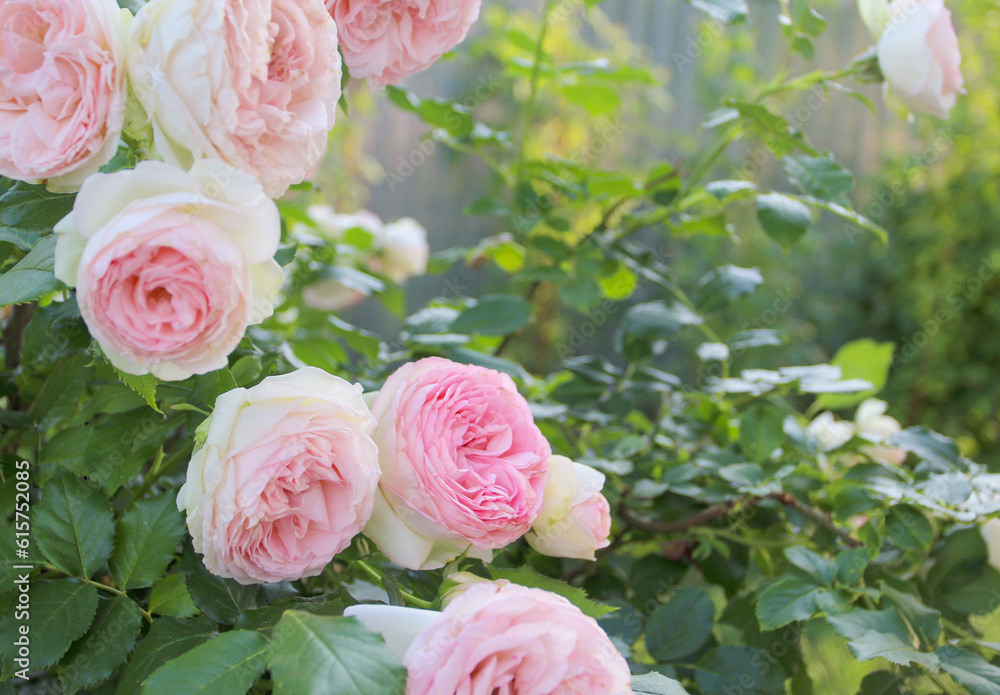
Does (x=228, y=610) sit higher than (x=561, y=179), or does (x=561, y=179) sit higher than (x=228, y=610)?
(x=561, y=179)

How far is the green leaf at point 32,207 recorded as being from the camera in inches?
15.3

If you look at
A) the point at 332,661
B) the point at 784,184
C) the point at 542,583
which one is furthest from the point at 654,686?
the point at 784,184

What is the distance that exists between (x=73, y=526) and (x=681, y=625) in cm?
43

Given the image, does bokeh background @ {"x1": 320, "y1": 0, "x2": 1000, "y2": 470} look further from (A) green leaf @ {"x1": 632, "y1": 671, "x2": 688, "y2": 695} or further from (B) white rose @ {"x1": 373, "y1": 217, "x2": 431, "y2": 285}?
(A) green leaf @ {"x1": 632, "y1": 671, "x2": 688, "y2": 695}

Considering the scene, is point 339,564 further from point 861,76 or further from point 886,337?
point 886,337

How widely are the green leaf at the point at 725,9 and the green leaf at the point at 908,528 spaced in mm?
433

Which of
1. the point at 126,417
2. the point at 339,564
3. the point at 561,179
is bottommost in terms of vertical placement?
the point at 339,564

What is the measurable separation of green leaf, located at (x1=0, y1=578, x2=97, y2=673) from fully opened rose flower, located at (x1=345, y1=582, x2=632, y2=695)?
19cm

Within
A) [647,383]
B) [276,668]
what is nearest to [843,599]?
[647,383]

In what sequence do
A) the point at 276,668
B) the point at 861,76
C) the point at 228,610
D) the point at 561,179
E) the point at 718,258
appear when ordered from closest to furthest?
1. the point at 276,668
2. the point at 228,610
3. the point at 861,76
4. the point at 561,179
5. the point at 718,258

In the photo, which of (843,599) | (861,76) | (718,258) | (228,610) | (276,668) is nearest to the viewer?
(276,668)

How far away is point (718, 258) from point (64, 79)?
3.21 meters

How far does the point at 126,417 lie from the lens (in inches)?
18.4

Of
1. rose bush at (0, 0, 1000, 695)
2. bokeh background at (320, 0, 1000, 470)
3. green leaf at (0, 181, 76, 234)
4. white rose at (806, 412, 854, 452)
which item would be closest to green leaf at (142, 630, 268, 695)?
rose bush at (0, 0, 1000, 695)
